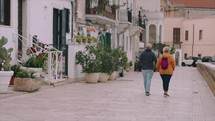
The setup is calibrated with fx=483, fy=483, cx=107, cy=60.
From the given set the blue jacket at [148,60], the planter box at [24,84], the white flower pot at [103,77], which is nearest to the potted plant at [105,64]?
the white flower pot at [103,77]

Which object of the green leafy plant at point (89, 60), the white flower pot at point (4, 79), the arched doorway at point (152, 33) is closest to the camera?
the white flower pot at point (4, 79)

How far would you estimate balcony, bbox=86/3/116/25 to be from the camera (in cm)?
2631

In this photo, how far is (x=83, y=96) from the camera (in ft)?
49.3

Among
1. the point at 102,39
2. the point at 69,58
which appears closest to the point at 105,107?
the point at 69,58

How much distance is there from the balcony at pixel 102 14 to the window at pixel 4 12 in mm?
9848

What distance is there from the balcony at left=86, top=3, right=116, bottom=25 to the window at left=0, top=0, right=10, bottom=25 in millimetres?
9848

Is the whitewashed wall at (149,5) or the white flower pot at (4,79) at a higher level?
the whitewashed wall at (149,5)

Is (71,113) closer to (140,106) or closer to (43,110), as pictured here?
(43,110)

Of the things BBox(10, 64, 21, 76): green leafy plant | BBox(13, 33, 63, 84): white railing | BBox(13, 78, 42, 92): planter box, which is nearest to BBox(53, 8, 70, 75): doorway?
BBox(13, 33, 63, 84): white railing

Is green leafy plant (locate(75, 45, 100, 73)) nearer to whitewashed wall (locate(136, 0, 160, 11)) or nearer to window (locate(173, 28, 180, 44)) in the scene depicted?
whitewashed wall (locate(136, 0, 160, 11))

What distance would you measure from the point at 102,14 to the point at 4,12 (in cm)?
1218

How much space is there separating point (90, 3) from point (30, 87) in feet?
40.5

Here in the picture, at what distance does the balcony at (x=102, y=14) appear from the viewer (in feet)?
86.3

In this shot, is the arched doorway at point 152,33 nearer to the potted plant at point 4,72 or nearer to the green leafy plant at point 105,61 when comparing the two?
the green leafy plant at point 105,61
